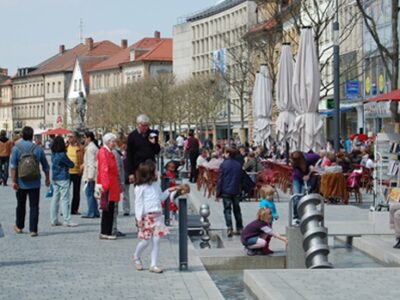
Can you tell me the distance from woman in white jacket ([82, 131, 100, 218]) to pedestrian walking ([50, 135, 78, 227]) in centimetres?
133

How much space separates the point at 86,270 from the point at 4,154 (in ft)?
72.2

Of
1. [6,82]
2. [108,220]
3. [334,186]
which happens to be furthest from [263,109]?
[6,82]

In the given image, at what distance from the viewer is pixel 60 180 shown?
1977 centimetres

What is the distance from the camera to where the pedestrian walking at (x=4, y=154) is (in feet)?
114

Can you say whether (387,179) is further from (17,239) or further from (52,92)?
(52,92)

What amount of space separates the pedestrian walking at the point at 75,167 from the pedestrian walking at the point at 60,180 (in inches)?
98.1

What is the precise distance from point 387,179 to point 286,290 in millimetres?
11112

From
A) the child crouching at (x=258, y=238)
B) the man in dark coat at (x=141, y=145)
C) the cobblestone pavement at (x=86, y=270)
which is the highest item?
the man in dark coat at (x=141, y=145)

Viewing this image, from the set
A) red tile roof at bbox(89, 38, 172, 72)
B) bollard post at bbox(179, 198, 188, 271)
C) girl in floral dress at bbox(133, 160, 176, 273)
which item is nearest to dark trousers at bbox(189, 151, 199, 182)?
girl in floral dress at bbox(133, 160, 176, 273)

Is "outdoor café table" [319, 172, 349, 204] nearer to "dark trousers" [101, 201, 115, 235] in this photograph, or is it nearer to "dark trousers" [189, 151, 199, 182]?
"dark trousers" [101, 201, 115, 235]

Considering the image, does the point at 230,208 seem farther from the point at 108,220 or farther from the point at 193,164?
the point at 193,164

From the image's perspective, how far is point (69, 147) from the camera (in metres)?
22.7

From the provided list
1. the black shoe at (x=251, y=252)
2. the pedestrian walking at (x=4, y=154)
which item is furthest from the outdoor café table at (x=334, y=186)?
the pedestrian walking at (x=4, y=154)

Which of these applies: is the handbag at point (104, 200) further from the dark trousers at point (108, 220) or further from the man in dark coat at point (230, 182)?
the man in dark coat at point (230, 182)
